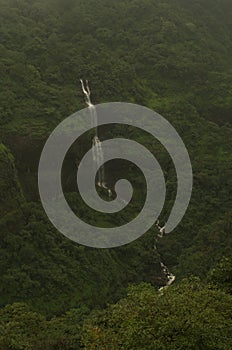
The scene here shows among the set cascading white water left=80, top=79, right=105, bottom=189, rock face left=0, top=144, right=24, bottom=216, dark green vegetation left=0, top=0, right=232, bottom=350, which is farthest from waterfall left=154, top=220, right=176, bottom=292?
rock face left=0, top=144, right=24, bottom=216

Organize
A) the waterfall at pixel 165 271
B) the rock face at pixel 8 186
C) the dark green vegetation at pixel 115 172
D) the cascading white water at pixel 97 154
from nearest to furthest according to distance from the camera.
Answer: the dark green vegetation at pixel 115 172
the waterfall at pixel 165 271
the rock face at pixel 8 186
the cascading white water at pixel 97 154

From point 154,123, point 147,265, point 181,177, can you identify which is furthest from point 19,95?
point 147,265

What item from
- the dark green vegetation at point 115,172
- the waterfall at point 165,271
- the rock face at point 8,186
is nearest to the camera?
the dark green vegetation at point 115,172

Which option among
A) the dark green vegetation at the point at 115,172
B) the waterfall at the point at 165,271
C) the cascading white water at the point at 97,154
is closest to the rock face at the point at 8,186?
the dark green vegetation at the point at 115,172

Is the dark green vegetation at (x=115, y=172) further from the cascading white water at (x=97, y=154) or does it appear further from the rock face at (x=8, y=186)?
the cascading white water at (x=97, y=154)

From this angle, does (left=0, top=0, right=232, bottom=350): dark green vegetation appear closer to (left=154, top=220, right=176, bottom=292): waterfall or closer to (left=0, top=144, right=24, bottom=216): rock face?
(left=0, top=144, right=24, bottom=216): rock face
